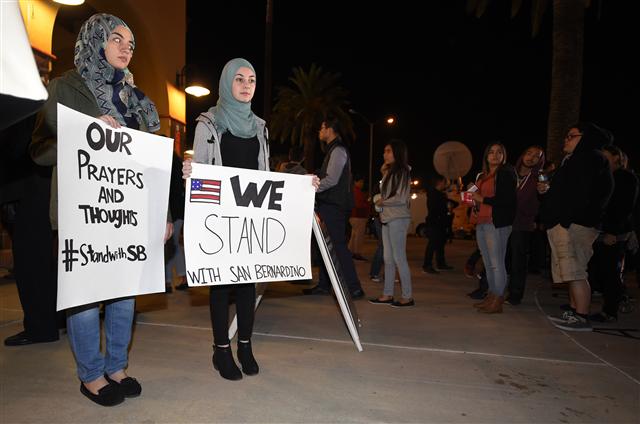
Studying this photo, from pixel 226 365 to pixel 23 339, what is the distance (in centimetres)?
174

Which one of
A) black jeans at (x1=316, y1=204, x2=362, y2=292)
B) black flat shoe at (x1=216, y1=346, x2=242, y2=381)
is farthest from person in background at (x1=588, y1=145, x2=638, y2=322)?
black flat shoe at (x1=216, y1=346, x2=242, y2=381)

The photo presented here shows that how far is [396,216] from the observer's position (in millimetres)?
4984

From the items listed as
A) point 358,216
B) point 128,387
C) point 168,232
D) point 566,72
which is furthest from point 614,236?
point 566,72

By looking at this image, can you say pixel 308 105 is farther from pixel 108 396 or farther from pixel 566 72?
pixel 108 396

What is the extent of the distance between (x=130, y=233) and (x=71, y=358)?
52.6 inches

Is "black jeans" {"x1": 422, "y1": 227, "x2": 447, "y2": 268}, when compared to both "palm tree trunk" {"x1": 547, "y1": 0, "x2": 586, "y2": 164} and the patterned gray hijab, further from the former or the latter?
the patterned gray hijab

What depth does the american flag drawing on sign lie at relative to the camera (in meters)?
2.62

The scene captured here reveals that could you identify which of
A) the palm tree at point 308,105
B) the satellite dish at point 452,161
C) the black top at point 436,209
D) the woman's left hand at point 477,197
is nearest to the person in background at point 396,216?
the woman's left hand at point 477,197

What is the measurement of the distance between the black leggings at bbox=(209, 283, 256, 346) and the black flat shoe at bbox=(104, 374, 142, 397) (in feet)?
1.67

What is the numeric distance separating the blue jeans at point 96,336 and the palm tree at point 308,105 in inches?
1114

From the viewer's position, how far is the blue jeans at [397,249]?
16.3 feet

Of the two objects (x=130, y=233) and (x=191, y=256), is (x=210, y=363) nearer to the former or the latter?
(x=191, y=256)

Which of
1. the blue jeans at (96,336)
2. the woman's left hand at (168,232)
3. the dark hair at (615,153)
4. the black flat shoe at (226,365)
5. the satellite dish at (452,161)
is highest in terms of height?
the satellite dish at (452,161)

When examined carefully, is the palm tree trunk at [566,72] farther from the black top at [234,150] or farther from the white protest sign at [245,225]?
the black top at [234,150]
